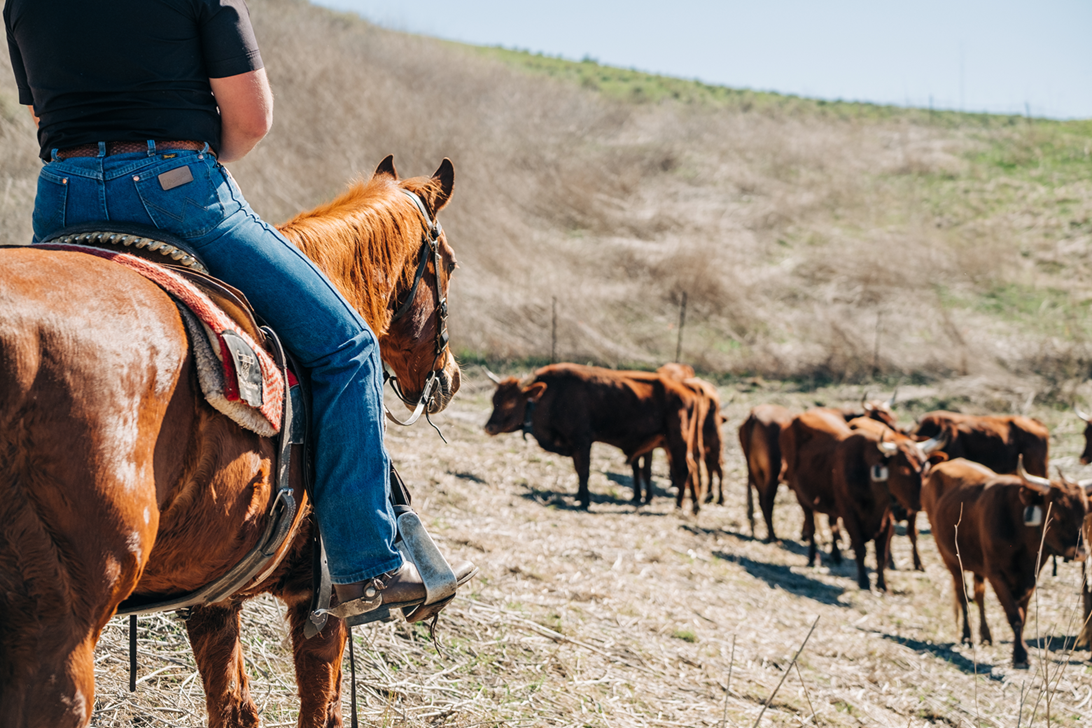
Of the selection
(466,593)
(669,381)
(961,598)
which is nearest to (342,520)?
(466,593)

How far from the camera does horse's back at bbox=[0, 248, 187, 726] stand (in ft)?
5.12

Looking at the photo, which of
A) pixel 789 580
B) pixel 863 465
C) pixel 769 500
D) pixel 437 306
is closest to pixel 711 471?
pixel 769 500

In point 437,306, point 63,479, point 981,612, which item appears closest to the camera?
point 63,479

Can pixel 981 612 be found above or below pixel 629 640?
below

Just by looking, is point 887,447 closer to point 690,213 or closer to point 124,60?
point 124,60

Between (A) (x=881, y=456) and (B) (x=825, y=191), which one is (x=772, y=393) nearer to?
(A) (x=881, y=456)

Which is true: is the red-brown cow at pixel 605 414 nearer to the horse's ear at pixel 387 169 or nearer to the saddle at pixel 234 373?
the horse's ear at pixel 387 169

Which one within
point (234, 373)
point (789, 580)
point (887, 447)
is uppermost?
point (234, 373)

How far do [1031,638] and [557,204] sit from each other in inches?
972

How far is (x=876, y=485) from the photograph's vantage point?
10484mm

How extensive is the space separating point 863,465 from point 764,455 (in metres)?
1.79

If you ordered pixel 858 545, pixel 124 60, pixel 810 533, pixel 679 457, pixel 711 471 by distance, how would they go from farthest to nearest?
pixel 711 471
pixel 679 457
pixel 810 533
pixel 858 545
pixel 124 60

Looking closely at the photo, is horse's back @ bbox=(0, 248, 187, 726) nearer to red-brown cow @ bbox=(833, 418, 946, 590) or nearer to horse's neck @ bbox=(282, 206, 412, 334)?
horse's neck @ bbox=(282, 206, 412, 334)

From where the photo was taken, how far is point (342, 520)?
8.02 ft
